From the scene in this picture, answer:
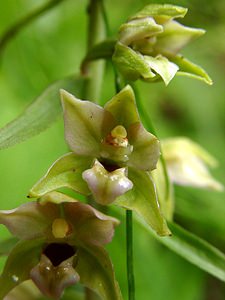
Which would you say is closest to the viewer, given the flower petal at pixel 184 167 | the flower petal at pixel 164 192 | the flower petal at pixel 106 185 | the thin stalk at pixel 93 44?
the flower petal at pixel 106 185

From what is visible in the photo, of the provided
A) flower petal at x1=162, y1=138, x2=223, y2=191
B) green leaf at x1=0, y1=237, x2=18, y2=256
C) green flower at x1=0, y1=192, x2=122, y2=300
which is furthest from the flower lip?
flower petal at x1=162, y1=138, x2=223, y2=191

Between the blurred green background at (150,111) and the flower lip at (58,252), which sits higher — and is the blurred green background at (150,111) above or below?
below

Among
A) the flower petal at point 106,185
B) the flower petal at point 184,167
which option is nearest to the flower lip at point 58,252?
the flower petal at point 106,185

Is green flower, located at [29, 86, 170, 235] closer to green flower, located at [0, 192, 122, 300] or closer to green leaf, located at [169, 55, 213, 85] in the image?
green flower, located at [0, 192, 122, 300]

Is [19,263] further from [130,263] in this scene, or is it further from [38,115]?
[38,115]

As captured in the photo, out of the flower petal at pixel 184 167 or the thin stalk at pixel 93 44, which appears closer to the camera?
the thin stalk at pixel 93 44

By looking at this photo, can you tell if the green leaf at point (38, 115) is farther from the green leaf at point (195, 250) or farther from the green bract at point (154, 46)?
the green leaf at point (195, 250)

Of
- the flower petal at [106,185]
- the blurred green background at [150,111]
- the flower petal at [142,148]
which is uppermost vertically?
the flower petal at [106,185]

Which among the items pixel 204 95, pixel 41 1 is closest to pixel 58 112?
pixel 41 1

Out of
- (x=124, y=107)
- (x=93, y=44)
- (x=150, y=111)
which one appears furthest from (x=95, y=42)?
(x=150, y=111)
